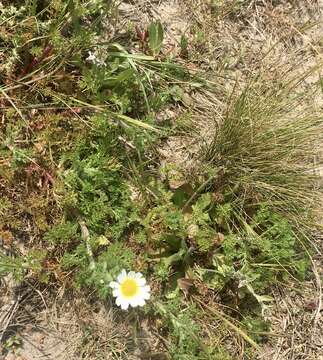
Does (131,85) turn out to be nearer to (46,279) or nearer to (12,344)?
(46,279)

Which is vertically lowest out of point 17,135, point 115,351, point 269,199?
point 115,351

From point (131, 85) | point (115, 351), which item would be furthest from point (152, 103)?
point (115, 351)

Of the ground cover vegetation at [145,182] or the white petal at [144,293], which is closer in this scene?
the white petal at [144,293]

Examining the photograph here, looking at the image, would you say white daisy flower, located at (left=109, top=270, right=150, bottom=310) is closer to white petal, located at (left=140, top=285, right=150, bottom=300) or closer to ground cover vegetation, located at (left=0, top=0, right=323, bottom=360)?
white petal, located at (left=140, top=285, right=150, bottom=300)

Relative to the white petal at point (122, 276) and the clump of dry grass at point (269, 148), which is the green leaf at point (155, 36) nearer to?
the clump of dry grass at point (269, 148)

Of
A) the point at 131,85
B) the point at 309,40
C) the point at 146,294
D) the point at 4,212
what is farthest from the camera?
the point at 309,40

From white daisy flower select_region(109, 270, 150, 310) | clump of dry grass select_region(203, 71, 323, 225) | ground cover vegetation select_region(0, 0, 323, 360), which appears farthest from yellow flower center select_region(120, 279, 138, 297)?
clump of dry grass select_region(203, 71, 323, 225)

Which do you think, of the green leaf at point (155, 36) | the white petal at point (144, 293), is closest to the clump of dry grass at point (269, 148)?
the green leaf at point (155, 36)
